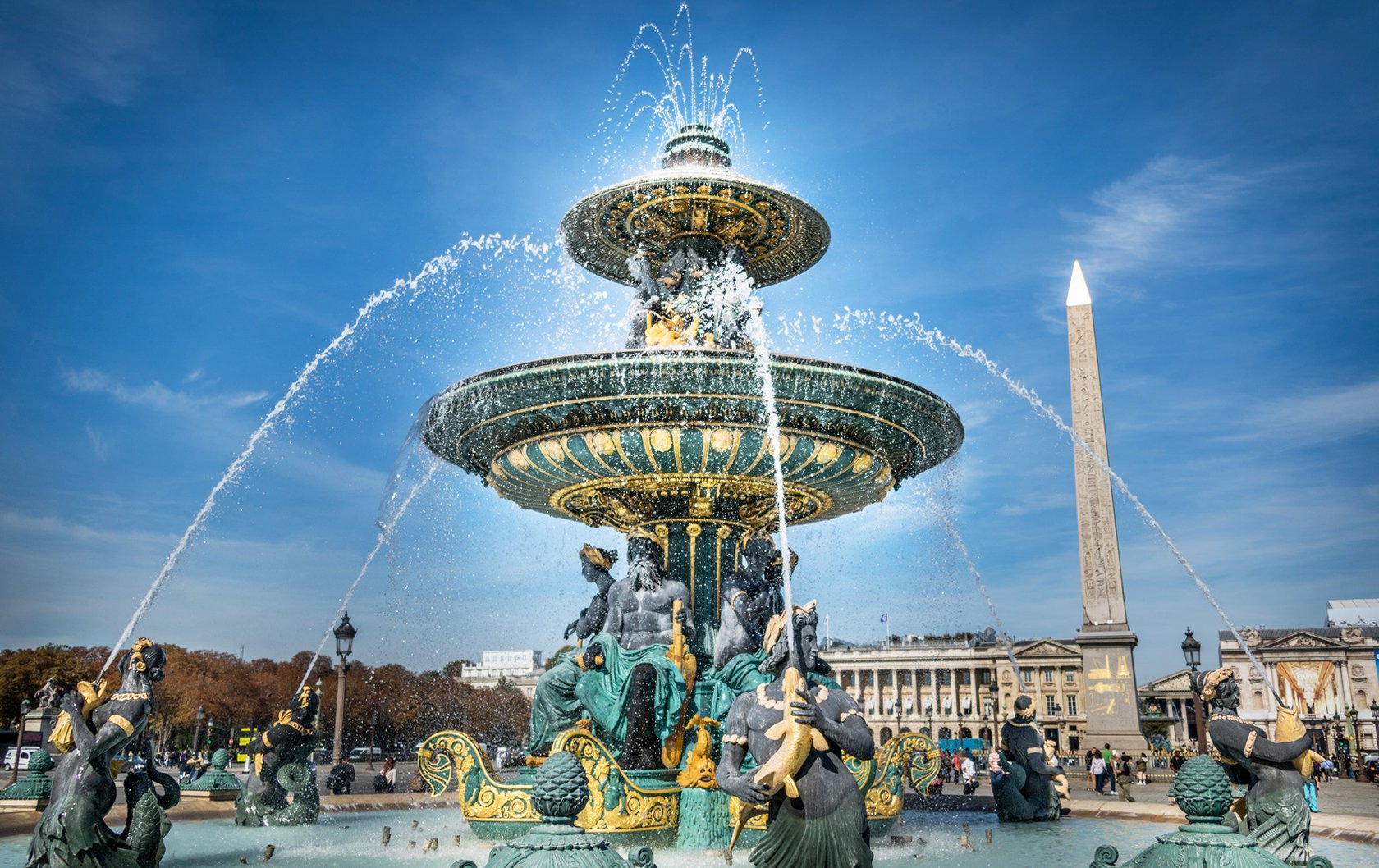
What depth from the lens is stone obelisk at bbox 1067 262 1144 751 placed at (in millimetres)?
31375

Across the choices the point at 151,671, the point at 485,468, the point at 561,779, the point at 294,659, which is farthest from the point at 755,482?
the point at 294,659

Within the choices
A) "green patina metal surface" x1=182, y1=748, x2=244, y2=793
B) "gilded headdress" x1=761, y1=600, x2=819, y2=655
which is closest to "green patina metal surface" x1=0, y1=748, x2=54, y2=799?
"green patina metal surface" x1=182, y1=748, x2=244, y2=793

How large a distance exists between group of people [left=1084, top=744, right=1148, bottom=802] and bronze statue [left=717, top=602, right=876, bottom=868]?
37.6 ft

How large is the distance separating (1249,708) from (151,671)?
98.1 m

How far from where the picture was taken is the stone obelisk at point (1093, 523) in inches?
1235

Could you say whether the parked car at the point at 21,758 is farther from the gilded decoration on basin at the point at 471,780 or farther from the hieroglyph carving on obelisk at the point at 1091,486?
the hieroglyph carving on obelisk at the point at 1091,486

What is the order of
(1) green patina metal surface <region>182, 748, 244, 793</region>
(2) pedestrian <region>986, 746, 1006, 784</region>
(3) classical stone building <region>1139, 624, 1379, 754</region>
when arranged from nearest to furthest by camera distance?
1. (2) pedestrian <region>986, 746, 1006, 784</region>
2. (1) green patina metal surface <region>182, 748, 244, 793</region>
3. (3) classical stone building <region>1139, 624, 1379, 754</region>

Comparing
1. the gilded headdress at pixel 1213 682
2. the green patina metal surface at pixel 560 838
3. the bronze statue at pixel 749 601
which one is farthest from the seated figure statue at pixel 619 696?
the green patina metal surface at pixel 560 838

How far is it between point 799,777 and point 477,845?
5.07m

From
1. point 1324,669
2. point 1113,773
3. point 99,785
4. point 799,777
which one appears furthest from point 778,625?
point 1324,669

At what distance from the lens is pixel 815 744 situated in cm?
413

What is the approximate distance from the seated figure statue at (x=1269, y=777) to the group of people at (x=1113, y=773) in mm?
9109

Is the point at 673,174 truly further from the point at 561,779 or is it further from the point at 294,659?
the point at 294,659

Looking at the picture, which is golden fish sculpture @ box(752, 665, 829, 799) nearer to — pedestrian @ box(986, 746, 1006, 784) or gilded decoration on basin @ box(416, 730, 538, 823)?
gilded decoration on basin @ box(416, 730, 538, 823)
